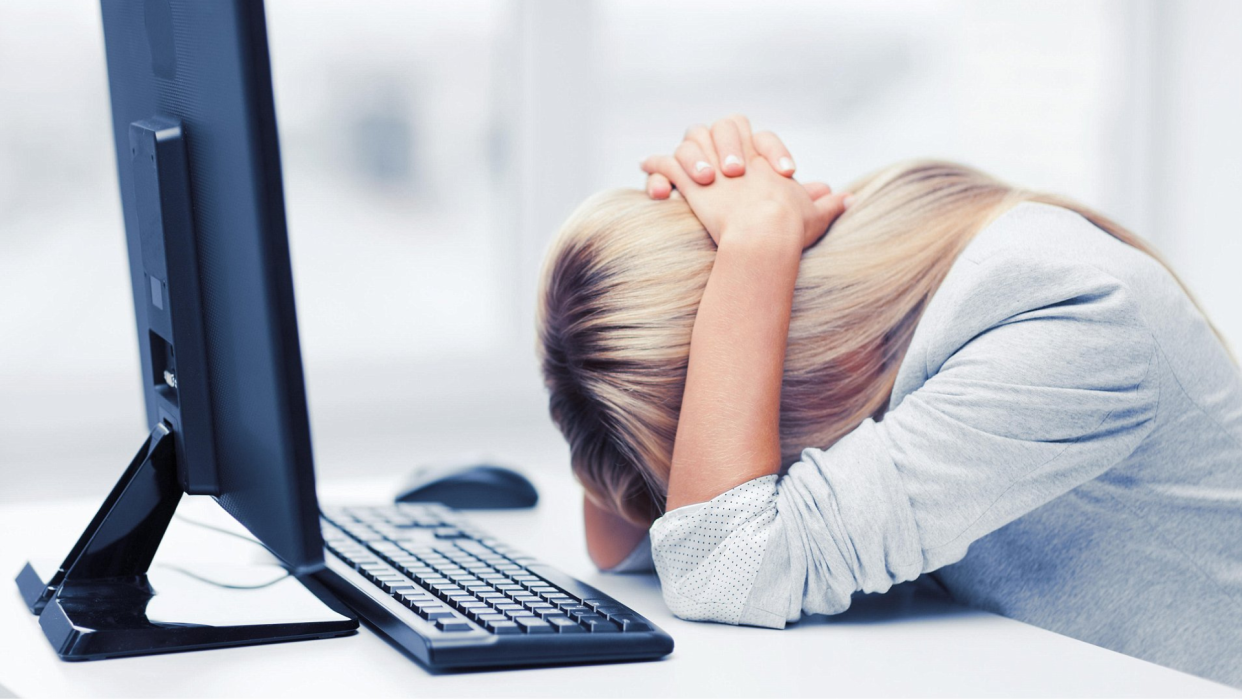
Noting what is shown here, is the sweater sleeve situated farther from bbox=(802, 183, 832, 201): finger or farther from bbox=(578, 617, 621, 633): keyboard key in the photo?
bbox=(802, 183, 832, 201): finger

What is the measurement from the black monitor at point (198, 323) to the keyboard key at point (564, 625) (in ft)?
0.42

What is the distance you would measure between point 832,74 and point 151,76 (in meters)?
1.48

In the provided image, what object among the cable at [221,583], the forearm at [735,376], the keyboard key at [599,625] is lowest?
the cable at [221,583]

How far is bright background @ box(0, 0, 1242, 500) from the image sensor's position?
5.07 feet

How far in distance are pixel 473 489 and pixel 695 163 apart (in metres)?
0.47

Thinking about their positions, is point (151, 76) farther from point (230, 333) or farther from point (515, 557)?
point (515, 557)

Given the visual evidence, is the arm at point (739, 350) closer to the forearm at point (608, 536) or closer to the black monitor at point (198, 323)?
the forearm at point (608, 536)

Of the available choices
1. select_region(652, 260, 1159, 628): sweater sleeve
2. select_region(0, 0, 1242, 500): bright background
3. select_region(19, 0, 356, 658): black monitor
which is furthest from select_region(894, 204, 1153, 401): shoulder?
select_region(0, 0, 1242, 500): bright background

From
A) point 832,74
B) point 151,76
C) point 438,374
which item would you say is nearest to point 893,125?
point 832,74

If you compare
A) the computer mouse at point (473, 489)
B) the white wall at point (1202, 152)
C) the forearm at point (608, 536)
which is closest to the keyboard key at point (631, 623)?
the forearm at point (608, 536)

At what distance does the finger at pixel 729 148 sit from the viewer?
88cm

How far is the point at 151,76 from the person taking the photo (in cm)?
72

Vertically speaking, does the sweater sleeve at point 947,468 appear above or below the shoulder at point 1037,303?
below

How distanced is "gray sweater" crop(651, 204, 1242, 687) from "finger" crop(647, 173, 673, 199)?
0.22 meters
